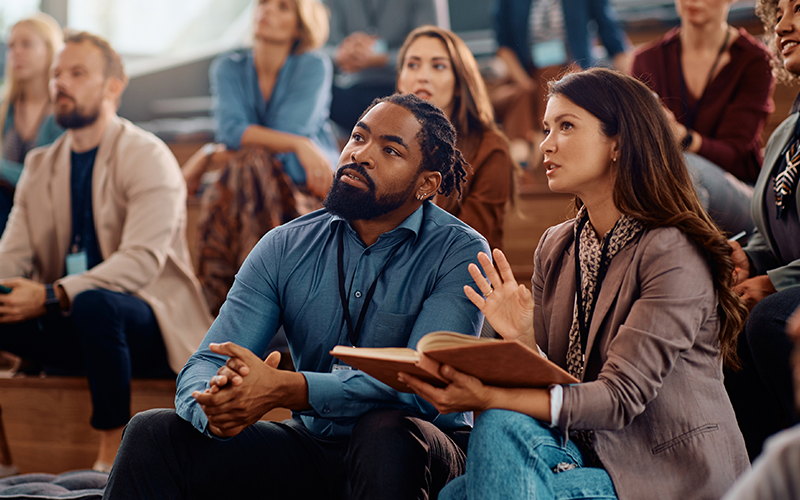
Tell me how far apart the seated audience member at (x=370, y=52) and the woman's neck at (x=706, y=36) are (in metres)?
1.20

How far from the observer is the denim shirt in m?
2.50

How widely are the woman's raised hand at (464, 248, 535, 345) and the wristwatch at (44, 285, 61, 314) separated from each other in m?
1.42

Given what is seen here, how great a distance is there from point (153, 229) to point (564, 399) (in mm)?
1513

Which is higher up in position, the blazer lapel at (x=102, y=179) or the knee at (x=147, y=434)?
the blazer lapel at (x=102, y=179)

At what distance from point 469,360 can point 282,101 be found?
1844 millimetres

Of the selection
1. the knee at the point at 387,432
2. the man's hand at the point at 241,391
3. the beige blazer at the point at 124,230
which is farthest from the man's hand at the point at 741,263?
the beige blazer at the point at 124,230

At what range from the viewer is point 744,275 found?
1.54m

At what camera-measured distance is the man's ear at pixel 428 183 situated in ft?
4.58

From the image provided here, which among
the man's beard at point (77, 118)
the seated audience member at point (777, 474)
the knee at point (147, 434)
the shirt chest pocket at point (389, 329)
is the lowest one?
the knee at point (147, 434)

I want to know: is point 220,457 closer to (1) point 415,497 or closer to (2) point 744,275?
(1) point 415,497

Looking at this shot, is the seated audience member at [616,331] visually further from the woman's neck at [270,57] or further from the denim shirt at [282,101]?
the woman's neck at [270,57]

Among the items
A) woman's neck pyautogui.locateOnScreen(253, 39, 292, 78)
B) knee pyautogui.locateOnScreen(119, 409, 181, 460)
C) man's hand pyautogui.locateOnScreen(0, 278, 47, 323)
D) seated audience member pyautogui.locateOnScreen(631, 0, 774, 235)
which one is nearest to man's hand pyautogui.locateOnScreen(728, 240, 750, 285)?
seated audience member pyautogui.locateOnScreen(631, 0, 774, 235)

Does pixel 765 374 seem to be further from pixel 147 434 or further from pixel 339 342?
pixel 147 434

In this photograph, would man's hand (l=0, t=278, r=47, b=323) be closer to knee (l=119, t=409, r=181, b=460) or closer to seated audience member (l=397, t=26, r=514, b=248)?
knee (l=119, t=409, r=181, b=460)
